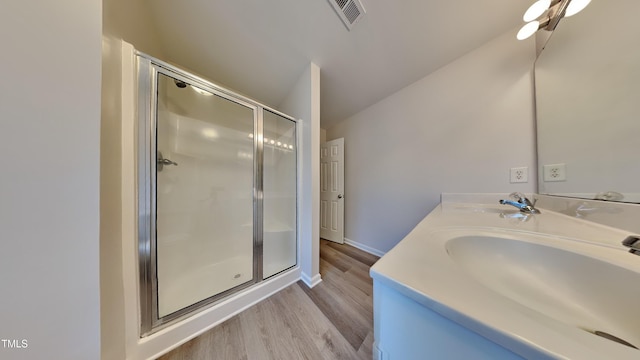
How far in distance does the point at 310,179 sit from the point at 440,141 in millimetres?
1234

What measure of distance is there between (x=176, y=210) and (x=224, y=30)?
4.92 ft

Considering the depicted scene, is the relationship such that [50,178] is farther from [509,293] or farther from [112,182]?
[509,293]

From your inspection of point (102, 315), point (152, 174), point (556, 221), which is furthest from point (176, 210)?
point (556, 221)

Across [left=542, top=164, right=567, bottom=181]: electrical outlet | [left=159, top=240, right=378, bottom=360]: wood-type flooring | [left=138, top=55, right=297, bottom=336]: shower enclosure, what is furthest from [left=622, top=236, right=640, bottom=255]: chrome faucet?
[left=138, top=55, right=297, bottom=336]: shower enclosure

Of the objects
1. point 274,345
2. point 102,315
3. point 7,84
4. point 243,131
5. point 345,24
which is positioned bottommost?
point 274,345

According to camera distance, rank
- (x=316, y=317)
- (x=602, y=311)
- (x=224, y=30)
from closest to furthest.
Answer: (x=602, y=311), (x=316, y=317), (x=224, y=30)

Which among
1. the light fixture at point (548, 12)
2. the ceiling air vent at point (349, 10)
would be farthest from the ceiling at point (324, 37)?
the light fixture at point (548, 12)

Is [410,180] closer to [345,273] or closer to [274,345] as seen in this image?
[345,273]

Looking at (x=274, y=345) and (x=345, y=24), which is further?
(x=345, y=24)

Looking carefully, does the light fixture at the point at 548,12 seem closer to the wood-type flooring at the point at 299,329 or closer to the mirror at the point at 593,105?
the mirror at the point at 593,105

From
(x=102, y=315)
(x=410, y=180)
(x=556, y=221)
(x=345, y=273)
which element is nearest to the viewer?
(x=102, y=315)

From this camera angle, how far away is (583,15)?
0.77 meters

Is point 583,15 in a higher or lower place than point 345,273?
higher

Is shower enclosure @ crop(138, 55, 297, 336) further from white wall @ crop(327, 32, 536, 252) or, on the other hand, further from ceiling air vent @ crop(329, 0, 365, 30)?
white wall @ crop(327, 32, 536, 252)
